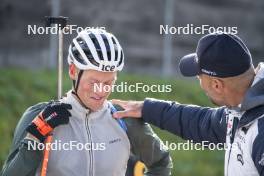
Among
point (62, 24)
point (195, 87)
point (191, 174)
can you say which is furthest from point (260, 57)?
point (62, 24)

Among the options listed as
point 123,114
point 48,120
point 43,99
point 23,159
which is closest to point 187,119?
point 123,114

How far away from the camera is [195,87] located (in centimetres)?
1149

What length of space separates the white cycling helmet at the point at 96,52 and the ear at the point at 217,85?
24.8 inches

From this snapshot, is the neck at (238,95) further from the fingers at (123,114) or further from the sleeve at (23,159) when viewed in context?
the sleeve at (23,159)

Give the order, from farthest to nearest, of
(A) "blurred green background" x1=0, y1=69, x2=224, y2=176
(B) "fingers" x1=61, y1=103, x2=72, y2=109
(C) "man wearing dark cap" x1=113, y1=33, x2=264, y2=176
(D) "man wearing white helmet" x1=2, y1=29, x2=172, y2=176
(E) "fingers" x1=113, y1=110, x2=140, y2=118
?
(A) "blurred green background" x1=0, y1=69, x2=224, y2=176, (E) "fingers" x1=113, y1=110, x2=140, y2=118, (B) "fingers" x1=61, y1=103, x2=72, y2=109, (D) "man wearing white helmet" x1=2, y1=29, x2=172, y2=176, (C) "man wearing dark cap" x1=113, y1=33, x2=264, y2=176

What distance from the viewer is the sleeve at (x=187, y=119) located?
4.91 metres

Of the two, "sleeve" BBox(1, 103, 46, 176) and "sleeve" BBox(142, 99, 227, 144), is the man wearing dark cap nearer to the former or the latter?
"sleeve" BBox(142, 99, 227, 144)

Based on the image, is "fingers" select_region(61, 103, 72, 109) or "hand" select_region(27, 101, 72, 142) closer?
"hand" select_region(27, 101, 72, 142)

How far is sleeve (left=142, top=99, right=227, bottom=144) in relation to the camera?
491cm

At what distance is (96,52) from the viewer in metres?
4.55

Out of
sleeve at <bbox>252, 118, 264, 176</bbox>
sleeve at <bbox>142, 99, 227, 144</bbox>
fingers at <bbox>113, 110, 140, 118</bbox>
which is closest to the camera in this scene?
sleeve at <bbox>252, 118, 264, 176</bbox>

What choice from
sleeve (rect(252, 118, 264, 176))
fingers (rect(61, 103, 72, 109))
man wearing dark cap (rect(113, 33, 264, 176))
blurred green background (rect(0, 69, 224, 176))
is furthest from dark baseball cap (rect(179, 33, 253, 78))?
blurred green background (rect(0, 69, 224, 176))

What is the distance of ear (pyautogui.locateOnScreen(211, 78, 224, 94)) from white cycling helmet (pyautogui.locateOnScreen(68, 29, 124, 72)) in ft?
2.07

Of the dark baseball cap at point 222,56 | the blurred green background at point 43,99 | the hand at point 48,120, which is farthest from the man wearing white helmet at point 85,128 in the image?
the blurred green background at point 43,99
